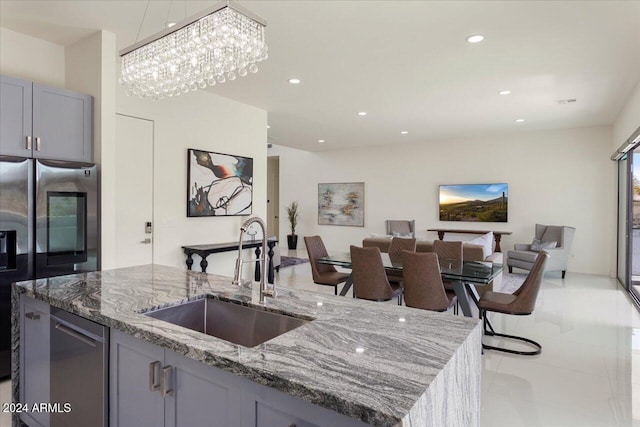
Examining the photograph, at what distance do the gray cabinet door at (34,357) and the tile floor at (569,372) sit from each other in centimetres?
40

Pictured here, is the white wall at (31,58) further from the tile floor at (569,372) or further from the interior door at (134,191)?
the tile floor at (569,372)

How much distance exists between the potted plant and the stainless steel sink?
27.7ft

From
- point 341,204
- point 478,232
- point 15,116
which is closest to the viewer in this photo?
point 15,116

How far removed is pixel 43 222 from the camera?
288cm

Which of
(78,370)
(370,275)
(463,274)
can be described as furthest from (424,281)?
(78,370)

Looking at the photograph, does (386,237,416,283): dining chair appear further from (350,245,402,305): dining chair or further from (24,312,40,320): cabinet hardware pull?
(24,312,40,320): cabinet hardware pull

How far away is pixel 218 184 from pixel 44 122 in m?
2.20

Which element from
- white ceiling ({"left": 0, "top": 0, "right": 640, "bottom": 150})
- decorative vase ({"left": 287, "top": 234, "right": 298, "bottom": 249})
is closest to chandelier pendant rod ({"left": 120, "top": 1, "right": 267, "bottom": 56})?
white ceiling ({"left": 0, "top": 0, "right": 640, "bottom": 150})

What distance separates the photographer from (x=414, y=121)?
6.59 meters

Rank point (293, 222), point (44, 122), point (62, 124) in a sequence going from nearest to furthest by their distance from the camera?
point (44, 122) < point (62, 124) < point (293, 222)

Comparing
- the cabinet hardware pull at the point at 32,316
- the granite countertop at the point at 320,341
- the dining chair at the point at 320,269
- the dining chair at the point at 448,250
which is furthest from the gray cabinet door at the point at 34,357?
the dining chair at the point at 448,250

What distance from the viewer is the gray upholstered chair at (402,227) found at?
28.4 ft

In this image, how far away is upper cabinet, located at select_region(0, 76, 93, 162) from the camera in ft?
9.20

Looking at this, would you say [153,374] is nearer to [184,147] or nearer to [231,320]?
[231,320]
